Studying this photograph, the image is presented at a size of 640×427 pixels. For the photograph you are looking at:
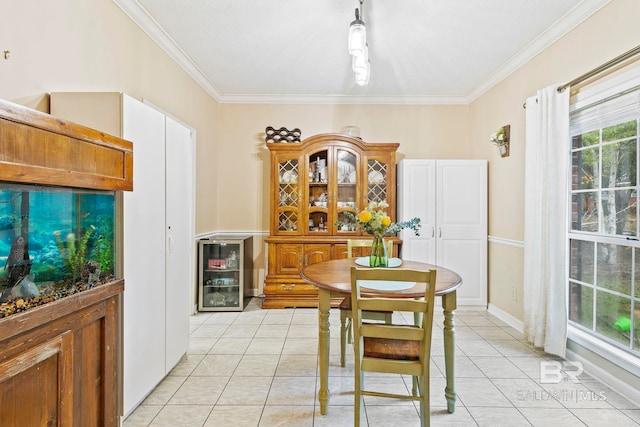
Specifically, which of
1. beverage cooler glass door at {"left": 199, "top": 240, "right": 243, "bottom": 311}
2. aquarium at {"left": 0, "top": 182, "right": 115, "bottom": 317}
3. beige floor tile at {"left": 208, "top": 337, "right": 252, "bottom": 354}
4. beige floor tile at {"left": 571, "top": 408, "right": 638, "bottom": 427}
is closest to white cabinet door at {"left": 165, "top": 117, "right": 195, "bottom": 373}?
beige floor tile at {"left": 208, "top": 337, "right": 252, "bottom": 354}

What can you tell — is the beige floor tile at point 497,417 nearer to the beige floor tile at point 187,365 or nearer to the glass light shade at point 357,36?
the beige floor tile at point 187,365

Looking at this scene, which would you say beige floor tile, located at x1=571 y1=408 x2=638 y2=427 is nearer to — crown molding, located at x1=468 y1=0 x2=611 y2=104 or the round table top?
the round table top

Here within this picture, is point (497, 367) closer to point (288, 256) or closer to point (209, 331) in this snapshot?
point (288, 256)

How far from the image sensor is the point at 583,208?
258cm

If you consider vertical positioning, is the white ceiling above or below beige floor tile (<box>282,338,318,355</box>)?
above

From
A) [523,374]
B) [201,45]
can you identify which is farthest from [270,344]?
[201,45]

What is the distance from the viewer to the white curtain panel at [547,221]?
8.19 feet

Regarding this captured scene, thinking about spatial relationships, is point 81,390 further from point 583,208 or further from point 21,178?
point 583,208

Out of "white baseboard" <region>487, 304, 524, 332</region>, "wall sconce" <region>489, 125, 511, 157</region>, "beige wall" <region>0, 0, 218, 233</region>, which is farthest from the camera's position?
"wall sconce" <region>489, 125, 511, 157</region>

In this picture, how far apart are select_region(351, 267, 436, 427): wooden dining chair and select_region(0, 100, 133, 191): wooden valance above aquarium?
3.96 ft

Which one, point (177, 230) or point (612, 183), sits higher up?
point (612, 183)

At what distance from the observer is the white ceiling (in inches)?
94.6

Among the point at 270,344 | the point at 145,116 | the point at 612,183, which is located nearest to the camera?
the point at 145,116

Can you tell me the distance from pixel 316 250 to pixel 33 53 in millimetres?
2940
